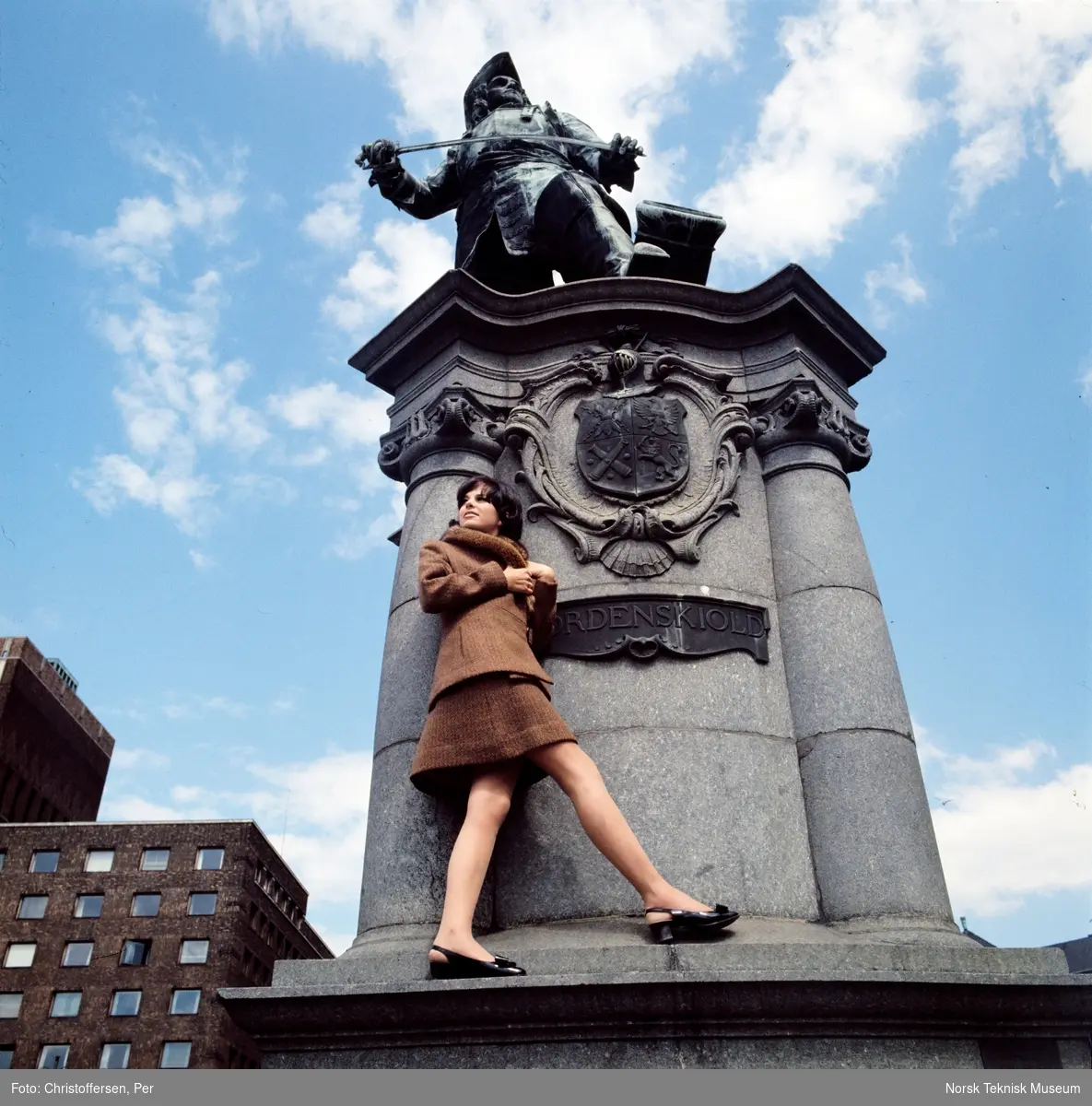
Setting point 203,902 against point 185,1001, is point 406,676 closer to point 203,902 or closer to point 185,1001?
point 185,1001

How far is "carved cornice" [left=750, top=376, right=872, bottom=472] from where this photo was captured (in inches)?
254

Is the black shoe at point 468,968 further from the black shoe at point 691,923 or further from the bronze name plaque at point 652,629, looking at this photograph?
the bronze name plaque at point 652,629

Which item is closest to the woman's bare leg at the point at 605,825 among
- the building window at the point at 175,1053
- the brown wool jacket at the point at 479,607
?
the brown wool jacket at the point at 479,607

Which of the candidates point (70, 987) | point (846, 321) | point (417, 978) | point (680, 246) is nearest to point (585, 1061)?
point (417, 978)

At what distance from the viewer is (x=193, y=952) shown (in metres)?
62.6

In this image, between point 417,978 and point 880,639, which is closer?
point 417,978

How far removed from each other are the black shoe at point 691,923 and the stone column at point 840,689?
3.38 ft

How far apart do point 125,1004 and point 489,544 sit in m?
67.0

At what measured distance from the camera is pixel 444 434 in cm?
646

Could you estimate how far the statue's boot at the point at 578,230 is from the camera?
8211mm

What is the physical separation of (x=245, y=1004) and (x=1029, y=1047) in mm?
3188

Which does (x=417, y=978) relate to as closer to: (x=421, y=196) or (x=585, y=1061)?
(x=585, y=1061)

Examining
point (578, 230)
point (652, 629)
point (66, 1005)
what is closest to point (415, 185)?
point (578, 230)
